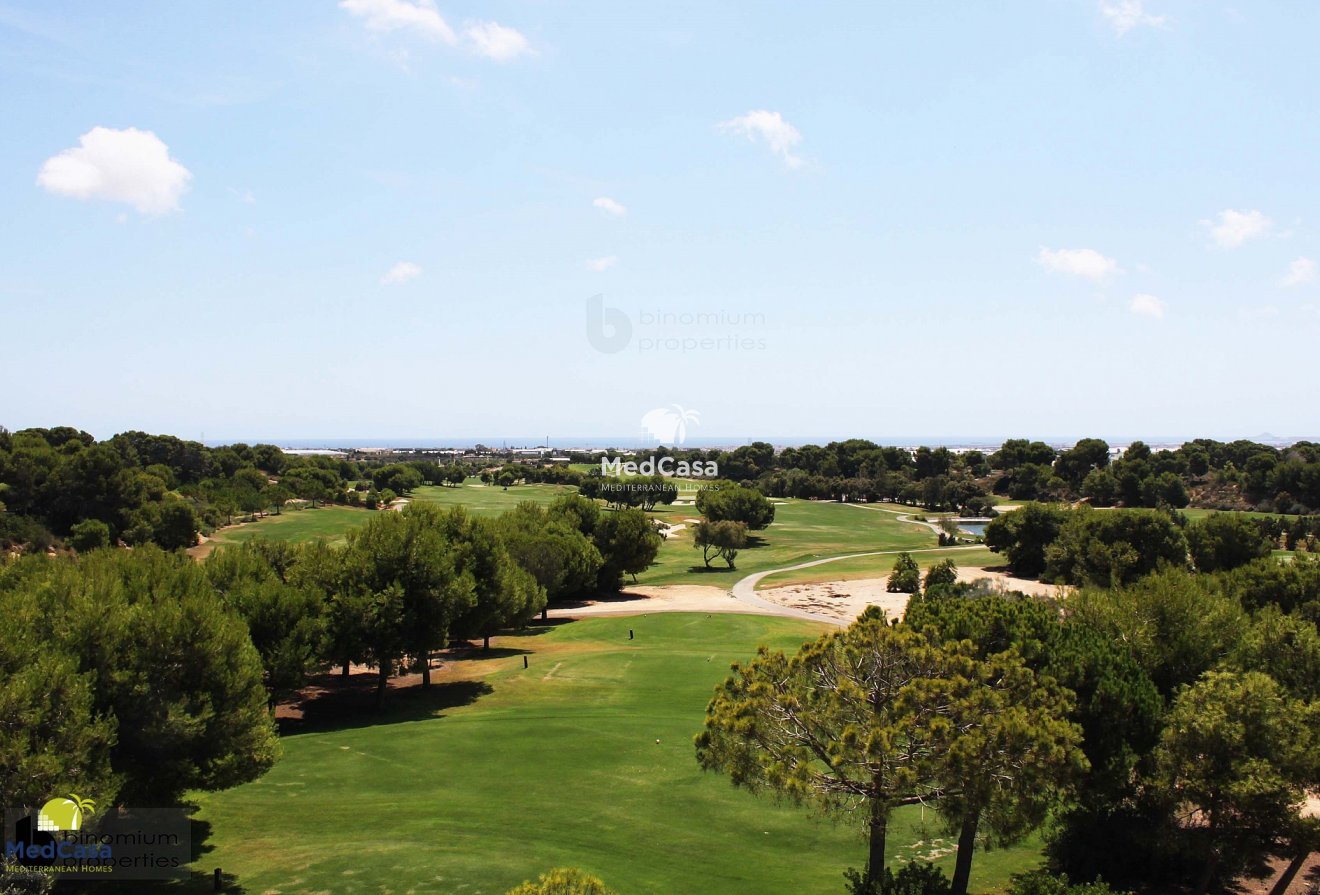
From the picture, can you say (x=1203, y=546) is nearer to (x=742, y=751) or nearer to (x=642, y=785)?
(x=642, y=785)

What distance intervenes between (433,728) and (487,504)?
118 metres

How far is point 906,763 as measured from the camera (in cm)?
1496

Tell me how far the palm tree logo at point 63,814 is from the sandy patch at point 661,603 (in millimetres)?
55935

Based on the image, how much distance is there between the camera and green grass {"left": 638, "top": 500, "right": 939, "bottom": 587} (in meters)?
99.2

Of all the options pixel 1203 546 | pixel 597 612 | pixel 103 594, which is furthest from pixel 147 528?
pixel 1203 546

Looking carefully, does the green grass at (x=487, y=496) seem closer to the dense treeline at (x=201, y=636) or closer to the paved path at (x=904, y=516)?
Result: the paved path at (x=904, y=516)

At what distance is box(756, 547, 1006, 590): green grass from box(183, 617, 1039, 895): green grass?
5238 cm

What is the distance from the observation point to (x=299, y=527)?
4528 inches

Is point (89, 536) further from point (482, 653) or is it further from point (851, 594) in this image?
point (851, 594)

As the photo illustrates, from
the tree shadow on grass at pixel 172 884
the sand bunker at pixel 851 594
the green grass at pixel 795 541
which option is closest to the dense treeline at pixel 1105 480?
the green grass at pixel 795 541

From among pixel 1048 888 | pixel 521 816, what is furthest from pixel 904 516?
pixel 1048 888

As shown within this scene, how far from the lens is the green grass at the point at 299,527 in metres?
103

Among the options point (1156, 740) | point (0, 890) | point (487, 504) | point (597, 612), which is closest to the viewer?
point (0, 890)

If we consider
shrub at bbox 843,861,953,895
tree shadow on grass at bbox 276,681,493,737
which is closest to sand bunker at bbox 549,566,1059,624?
tree shadow on grass at bbox 276,681,493,737
